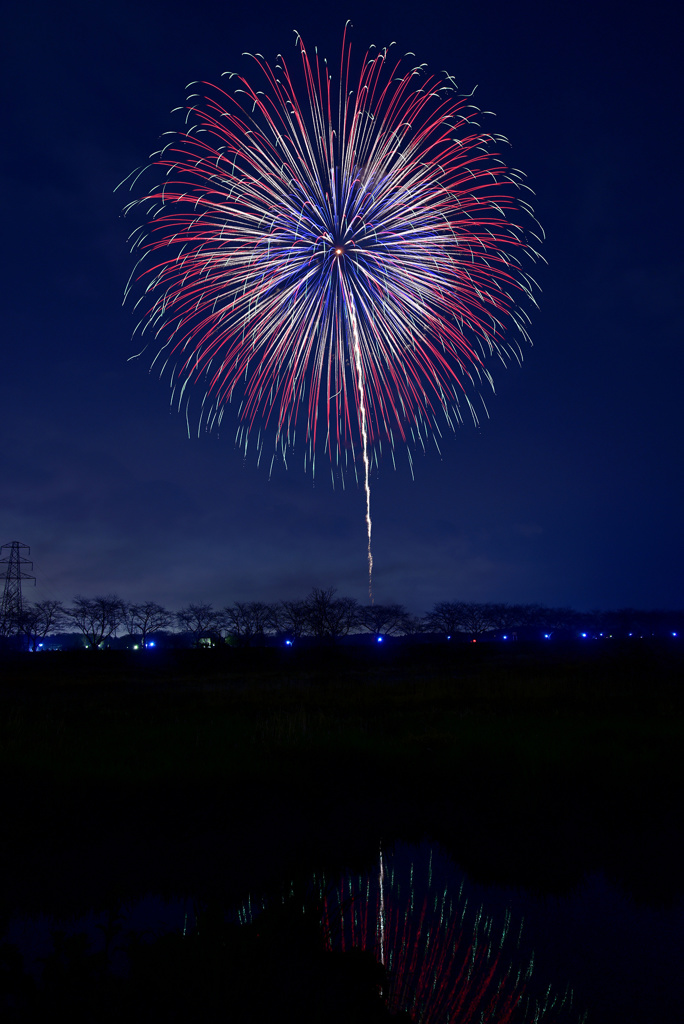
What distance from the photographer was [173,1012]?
3.74 meters

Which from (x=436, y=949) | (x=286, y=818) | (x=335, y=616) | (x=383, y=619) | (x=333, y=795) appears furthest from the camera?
(x=383, y=619)

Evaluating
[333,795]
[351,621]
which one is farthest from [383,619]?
[333,795]

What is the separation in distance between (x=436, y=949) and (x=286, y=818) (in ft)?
14.7

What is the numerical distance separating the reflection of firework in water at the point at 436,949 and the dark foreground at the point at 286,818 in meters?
0.70

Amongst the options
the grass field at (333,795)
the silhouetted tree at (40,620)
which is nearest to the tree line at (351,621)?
the silhouetted tree at (40,620)

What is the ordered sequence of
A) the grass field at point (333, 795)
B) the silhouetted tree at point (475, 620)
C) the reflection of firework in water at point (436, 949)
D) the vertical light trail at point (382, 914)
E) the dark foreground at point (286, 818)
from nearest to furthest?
the dark foreground at point (286, 818)
the reflection of firework in water at point (436, 949)
the vertical light trail at point (382, 914)
the grass field at point (333, 795)
the silhouetted tree at point (475, 620)

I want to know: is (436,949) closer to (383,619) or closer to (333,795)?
(333,795)

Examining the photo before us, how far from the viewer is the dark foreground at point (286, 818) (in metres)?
4.27

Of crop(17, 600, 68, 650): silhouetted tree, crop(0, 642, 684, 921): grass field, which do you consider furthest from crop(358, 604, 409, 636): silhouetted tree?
crop(0, 642, 684, 921): grass field

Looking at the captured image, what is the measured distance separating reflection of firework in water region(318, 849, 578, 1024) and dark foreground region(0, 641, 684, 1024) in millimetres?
701

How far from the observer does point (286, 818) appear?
32.7 feet

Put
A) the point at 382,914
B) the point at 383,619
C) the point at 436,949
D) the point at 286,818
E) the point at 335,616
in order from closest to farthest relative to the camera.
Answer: the point at 436,949 → the point at 382,914 → the point at 286,818 → the point at 335,616 → the point at 383,619

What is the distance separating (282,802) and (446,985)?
226 inches

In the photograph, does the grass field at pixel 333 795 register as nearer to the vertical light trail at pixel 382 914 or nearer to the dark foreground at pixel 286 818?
the dark foreground at pixel 286 818
